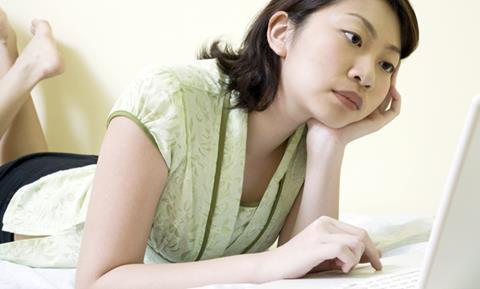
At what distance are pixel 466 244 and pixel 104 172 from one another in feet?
1.68

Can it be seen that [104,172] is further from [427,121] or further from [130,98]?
[427,121]

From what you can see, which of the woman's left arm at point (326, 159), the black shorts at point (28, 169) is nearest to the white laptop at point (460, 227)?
the woman's left arm at point (326, 159)

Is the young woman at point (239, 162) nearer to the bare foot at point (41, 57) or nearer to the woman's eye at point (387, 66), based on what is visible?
the woman's eye at point (387, 66)

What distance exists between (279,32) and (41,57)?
3.15ft

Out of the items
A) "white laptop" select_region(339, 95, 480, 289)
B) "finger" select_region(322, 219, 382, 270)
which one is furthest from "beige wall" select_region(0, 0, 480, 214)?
"white laptop" select_region(339, 95, 480, 289)

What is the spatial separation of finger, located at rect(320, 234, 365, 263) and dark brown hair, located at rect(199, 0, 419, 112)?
1.08ft

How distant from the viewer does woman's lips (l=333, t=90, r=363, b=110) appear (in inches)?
37.5

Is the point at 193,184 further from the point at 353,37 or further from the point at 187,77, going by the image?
the point at 353,37

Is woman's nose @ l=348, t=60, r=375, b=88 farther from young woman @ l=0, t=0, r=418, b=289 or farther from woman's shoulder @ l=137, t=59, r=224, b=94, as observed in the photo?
woman's shoulder @ l=137, t=59, r=224, b=94

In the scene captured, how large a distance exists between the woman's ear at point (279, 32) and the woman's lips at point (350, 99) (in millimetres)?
129

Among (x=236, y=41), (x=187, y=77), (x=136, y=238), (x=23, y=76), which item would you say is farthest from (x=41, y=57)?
(x=136, y=238)

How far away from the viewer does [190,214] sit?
99 cm

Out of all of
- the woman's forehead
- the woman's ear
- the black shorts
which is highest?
the woman's forehead

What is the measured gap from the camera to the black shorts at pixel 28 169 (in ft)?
4.63
